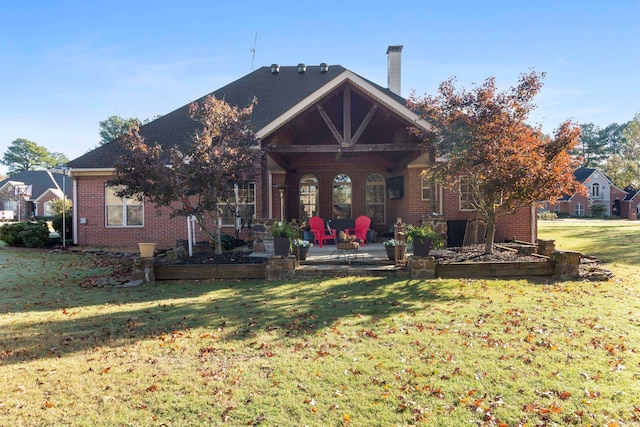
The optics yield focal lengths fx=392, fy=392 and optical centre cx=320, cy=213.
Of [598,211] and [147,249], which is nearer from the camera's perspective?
[147,249]

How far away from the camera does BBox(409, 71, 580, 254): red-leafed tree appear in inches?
316

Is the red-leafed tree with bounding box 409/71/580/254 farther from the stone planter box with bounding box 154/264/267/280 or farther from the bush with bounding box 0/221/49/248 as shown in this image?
the bush with bounding box 0/221/49/248

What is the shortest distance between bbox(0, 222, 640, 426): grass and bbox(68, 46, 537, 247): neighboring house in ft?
15.7

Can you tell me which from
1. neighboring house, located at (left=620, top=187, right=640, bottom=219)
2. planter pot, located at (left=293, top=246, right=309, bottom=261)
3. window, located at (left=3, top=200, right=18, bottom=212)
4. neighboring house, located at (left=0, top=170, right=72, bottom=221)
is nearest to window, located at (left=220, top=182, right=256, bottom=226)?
planter pot, located at (left=293, top=246, right=309, bottom=261)

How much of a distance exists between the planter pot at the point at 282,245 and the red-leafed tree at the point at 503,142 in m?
4.17

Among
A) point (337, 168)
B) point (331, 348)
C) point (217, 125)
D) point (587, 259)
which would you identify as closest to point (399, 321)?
point (331, 348)

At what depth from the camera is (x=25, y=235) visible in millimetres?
13852

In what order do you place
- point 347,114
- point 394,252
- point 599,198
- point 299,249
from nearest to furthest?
point 394,252 → point 299,249 → point 347,114 → point 599,198

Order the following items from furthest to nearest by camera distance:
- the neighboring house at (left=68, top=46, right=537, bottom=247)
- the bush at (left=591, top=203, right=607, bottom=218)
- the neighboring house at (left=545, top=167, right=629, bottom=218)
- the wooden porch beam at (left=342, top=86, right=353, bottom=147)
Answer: the neighboring house at (left=545, top=167, right=629, bottom=218) < the bush at (left=591, top=203, right=607, bottom=218) < the neighboring house at (left=68, top=46, right=537, bottom=247) < the wooden porch beam at (left=342, top=86, right=353, bottom=147)

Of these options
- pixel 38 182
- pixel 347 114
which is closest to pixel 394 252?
pixel 347 114

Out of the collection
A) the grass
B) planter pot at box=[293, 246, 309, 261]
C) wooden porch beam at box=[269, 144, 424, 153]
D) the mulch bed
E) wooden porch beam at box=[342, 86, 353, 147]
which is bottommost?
the grass

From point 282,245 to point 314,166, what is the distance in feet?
24.7

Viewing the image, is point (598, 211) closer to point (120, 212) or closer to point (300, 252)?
point (300, 252)

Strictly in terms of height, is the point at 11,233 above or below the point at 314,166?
below
